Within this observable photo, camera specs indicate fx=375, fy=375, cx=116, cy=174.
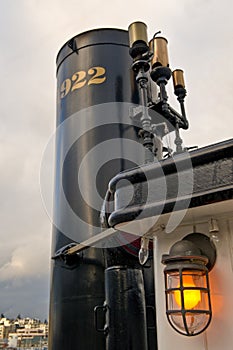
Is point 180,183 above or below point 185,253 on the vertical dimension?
above

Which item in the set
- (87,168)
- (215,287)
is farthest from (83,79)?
(215,287)

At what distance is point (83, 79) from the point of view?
4.61m

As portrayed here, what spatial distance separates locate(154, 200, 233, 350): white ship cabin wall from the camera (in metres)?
1.23

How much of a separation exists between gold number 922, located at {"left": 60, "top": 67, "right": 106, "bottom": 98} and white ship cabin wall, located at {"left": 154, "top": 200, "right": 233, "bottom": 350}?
339 centimetres

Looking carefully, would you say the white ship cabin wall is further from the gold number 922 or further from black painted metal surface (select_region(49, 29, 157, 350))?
the gold number 922

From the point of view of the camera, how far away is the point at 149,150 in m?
3.18

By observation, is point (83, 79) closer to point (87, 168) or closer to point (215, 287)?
point (87, 168)

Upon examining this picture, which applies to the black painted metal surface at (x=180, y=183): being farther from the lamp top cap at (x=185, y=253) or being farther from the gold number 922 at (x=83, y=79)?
the gold number 922 at (x=83, y=79)

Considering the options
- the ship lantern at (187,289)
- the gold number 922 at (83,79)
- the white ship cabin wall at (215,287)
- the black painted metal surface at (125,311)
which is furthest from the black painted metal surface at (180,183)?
the gold number 922 at (83,79)

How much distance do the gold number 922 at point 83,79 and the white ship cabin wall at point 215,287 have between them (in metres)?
3.39

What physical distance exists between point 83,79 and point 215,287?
12.3ft

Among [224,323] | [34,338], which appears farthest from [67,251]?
[224,323]

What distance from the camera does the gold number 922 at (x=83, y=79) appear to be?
4.53 metres

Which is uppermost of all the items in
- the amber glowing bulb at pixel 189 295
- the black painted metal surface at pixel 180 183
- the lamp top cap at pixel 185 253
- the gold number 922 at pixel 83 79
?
the gold number 922 at pixel 83 79
